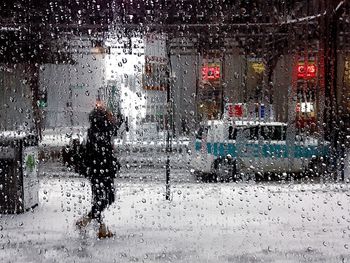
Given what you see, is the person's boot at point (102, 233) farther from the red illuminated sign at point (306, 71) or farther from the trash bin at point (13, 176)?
the red illuminated sign at point (306, 71)

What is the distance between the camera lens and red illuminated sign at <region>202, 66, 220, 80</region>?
11.7 m

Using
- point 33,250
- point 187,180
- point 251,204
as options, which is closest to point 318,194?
point 251,204

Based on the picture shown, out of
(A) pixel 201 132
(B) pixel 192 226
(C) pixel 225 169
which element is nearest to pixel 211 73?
(A) pixel 201 132

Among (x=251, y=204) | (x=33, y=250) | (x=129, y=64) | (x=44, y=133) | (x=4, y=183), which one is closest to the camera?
(x=33, y=250)

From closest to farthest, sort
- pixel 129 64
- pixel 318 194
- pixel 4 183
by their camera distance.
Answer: pixel 4 183 → pixel 318 194 → pixel 129 64

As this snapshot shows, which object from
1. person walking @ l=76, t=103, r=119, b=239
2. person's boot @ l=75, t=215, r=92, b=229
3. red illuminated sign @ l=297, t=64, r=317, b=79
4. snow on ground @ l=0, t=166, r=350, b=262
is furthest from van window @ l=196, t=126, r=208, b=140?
person's boot @ l=75, t=215, r=92, b=229

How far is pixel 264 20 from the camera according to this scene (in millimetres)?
9359

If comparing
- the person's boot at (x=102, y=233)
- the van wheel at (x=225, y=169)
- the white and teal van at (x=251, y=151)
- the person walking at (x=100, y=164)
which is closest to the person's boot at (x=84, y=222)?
the person walking at (x=100, y=164)

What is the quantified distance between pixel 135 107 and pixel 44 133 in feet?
4.65

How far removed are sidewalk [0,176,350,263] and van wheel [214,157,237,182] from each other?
98 cm

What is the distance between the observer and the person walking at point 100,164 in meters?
4.80

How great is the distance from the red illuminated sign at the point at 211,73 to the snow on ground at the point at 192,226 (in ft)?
14.7

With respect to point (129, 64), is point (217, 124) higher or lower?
lower

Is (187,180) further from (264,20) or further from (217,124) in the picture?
(264,20)
